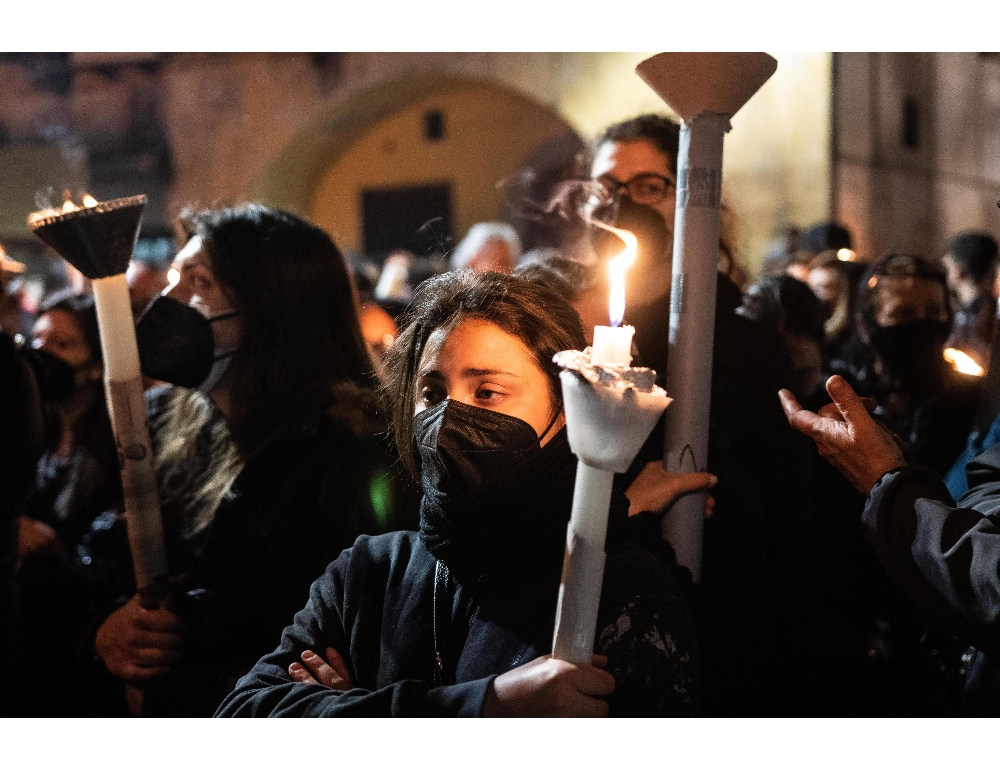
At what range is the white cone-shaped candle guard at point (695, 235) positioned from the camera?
163 cm

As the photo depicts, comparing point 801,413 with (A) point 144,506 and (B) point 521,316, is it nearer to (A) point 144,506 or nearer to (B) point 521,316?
(B) point 521,316

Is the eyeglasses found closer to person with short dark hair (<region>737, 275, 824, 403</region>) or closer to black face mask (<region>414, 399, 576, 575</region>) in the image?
person with short dark hair (<region>737, 275, 824, 403</region>)

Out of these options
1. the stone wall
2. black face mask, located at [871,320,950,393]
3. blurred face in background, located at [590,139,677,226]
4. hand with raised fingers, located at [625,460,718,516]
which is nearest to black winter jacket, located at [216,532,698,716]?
hand with raised fingers, located at [625,460,718,516]

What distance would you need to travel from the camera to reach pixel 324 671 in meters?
1.54

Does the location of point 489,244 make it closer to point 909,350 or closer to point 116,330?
point 909,350

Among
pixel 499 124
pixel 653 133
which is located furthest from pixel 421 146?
pixel 653 133

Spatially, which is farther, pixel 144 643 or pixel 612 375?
pixel 144 643

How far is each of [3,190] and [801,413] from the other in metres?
2.29

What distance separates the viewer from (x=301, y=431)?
2.10 meters

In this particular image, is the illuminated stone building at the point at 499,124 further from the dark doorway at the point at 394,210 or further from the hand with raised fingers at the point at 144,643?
the hand with raised fingers at the point at 144,643

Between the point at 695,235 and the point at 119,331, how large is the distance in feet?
3.91

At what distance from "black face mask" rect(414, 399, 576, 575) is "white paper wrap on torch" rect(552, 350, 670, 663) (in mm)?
233

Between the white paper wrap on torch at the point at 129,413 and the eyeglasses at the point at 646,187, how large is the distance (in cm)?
117

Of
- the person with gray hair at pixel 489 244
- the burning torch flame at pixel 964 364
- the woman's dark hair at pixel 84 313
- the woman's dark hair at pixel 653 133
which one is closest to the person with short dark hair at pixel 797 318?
the burning torch flame at pixel 964 364
